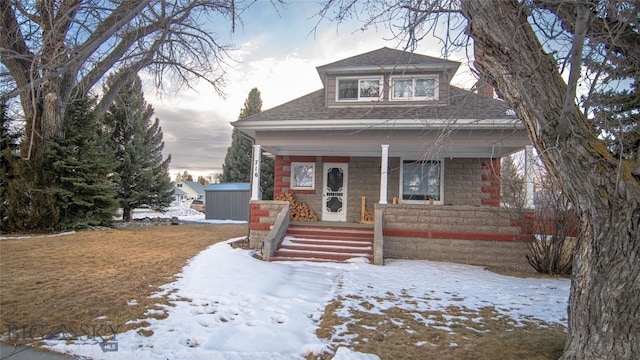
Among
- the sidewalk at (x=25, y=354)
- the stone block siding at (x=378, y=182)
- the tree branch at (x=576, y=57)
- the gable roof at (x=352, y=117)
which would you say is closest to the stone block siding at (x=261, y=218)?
the gable roof at (x=352, y=117)

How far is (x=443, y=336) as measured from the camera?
150 inches

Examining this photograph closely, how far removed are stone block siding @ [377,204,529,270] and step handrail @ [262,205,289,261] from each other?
2461 millimetres

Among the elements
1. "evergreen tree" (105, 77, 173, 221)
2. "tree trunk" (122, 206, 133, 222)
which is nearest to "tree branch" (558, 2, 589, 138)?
"evergreen tree" (105, 77, 173, 221)

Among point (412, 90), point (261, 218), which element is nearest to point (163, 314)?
point (261, 218)

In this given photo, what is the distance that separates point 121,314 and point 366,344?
278 cm

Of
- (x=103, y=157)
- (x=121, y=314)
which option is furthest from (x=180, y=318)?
(x=103, y=157)

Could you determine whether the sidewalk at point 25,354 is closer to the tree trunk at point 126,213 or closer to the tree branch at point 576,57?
the tree branch at point 576,57

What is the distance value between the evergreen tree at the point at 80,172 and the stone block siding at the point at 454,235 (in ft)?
32.4

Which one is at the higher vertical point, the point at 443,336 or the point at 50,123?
the point at 50,123

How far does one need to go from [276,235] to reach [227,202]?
1576 cm

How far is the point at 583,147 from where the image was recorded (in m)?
2.83

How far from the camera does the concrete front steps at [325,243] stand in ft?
26.6

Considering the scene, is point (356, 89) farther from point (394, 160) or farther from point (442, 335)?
point (442, 335)

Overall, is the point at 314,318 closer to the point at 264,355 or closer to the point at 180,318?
the point at 264,355
